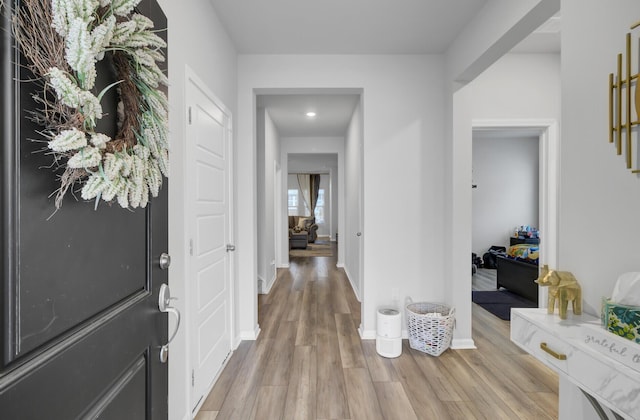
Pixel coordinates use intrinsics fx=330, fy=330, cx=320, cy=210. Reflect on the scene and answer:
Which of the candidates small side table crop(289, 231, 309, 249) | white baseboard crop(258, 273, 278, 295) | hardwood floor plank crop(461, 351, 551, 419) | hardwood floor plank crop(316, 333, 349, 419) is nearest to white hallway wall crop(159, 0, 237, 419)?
hardwood floor plank crop(316, 333, 349, 419)

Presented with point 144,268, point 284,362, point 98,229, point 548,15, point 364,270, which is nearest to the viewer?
point 98,229

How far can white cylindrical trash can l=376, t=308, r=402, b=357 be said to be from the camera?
8.87ft

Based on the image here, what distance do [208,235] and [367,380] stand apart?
59.2 inches

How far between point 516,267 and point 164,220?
Answer: 183 inches

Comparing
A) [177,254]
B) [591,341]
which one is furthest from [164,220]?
[591,341]

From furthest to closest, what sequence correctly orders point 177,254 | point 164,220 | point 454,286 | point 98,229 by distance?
point 454,286 < point 177,254 < point 164,220 < point 98,229

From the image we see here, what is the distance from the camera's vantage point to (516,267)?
14.6ft

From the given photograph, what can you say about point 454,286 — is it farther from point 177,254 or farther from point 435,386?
point 177,254

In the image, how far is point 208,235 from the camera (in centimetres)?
219

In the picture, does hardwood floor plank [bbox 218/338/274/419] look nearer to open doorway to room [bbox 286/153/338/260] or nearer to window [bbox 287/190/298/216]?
open doorway to room [bbox 286/153/338/260]

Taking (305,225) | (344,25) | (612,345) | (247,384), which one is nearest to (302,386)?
(247,384)

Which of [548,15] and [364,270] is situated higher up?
[548,15]

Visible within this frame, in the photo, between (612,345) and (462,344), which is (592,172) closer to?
(612,345)

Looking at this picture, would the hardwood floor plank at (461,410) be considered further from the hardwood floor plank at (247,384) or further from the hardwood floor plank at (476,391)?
the hardwood floor plank at (247,384)
